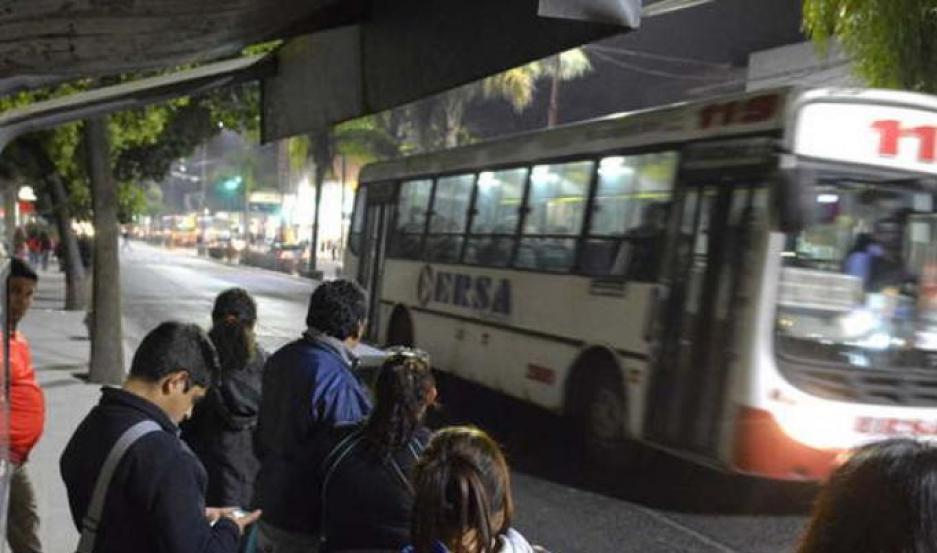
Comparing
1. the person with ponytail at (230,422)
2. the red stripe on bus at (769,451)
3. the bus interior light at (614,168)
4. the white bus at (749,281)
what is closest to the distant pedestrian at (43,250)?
the white bus at (749,281)

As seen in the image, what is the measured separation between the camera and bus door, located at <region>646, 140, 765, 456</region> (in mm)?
7363

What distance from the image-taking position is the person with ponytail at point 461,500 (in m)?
2.24

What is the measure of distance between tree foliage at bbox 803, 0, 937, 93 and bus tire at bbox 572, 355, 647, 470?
10.6 ft

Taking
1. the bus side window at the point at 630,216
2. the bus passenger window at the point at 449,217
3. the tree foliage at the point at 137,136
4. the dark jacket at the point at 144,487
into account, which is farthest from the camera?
the tree foliage at the point at 137,136

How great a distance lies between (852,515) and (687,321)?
6411 millimetres

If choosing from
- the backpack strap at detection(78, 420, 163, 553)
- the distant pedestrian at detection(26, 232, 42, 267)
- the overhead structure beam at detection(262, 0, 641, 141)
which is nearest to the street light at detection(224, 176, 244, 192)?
the distant pedestrian at detection(26, 232, 42, 267)

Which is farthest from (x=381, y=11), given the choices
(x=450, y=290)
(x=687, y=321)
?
(x=450, y=290)

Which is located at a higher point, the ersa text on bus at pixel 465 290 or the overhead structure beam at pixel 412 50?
the overhead structure beam at pixel 412 50

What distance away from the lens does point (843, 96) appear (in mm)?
7184

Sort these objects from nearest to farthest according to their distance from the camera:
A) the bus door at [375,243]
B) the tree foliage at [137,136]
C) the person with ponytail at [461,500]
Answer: the person with ponytail at [461,500] < the bus door at [375,243] < the tree foliage at [137,136]

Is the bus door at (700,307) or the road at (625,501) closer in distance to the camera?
the road at (625,501)

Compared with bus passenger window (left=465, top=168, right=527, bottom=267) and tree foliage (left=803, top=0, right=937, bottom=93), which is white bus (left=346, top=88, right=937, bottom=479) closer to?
tree foliage (left=803, top=0, right=937, bottom=93)

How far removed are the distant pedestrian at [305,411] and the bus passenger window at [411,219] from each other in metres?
9.20

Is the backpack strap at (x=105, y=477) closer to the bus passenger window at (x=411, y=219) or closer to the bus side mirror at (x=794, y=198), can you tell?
the bus side mirror at (x=794, y=198)
